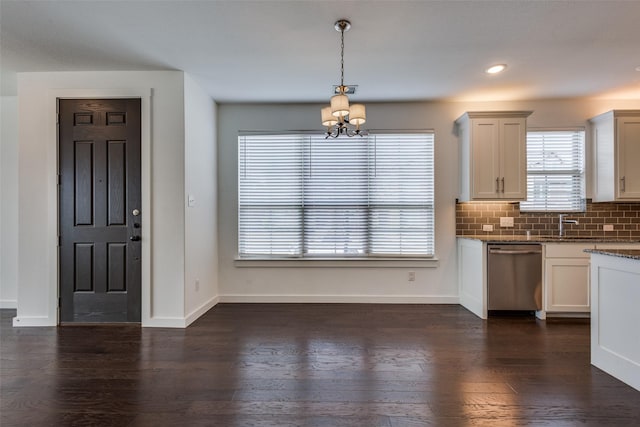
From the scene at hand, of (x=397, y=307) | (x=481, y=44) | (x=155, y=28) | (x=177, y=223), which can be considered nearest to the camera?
(x=155, y=28)

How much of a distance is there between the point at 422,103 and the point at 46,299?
16.2 feet

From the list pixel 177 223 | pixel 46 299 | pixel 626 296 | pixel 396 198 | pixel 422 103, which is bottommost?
pixel 46 299

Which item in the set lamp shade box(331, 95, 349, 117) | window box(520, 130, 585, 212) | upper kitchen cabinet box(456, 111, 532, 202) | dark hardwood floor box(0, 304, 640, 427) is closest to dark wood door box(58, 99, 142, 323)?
dark hardwood floor box(0, 304, 640, 427)

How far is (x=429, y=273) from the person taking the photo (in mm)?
4395

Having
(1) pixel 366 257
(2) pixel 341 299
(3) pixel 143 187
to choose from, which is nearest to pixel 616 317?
(1) pixel 366 257

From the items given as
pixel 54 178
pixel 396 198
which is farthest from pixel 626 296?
pixel 54 178

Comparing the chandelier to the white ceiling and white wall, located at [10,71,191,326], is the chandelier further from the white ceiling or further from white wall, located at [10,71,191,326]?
white wall, located at [10,71,191,326]

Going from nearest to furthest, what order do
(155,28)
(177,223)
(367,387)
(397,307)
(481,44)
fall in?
(367,387) → (155,28) → (481,44) → (177,223) → (397,307)

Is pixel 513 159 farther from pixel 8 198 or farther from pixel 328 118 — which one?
pixel 8 198

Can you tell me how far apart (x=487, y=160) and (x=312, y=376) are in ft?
10.6

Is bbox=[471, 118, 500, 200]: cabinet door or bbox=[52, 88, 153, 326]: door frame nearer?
bbox=[52, 88, 153, 326]: door frame

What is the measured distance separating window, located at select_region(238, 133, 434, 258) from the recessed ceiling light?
3.64ft

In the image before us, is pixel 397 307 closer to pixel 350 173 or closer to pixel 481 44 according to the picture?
pixel 350 173

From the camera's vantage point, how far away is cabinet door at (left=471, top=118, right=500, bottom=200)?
403 cm
